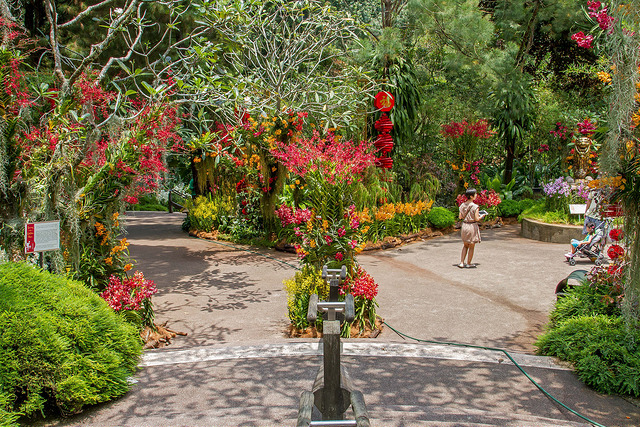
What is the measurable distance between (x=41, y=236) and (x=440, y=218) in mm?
10135

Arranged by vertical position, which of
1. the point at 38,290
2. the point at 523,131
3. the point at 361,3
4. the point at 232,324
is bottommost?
the point at 232,324

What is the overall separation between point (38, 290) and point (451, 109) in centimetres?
1484

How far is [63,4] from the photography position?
11.1 metres

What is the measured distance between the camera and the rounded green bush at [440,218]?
1333 centimetres

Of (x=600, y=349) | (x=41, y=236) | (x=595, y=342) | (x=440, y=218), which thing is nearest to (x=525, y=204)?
(x=440, y=218)

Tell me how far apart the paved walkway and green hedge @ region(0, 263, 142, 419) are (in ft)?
0.65

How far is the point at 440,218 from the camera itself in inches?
525

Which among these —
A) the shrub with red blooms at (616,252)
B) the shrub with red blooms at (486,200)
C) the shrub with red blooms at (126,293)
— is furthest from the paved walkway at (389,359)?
the shrub with red blooms at (486,200)

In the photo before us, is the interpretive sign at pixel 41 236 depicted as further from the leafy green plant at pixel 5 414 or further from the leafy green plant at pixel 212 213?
the leafy green plant at pixel 212 213

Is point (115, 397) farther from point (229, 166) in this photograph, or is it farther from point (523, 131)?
point (523, 131)

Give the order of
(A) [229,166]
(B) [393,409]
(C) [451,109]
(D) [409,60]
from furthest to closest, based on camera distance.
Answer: (C) [451,109] → (D) [409,60] → (A) [229,166] → (B) [393,409]

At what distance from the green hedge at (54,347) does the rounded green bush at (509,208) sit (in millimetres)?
12810

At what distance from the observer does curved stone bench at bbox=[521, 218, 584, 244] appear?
11.7 m

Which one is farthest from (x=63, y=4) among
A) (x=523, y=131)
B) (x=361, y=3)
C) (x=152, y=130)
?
(x=361, y=3)
